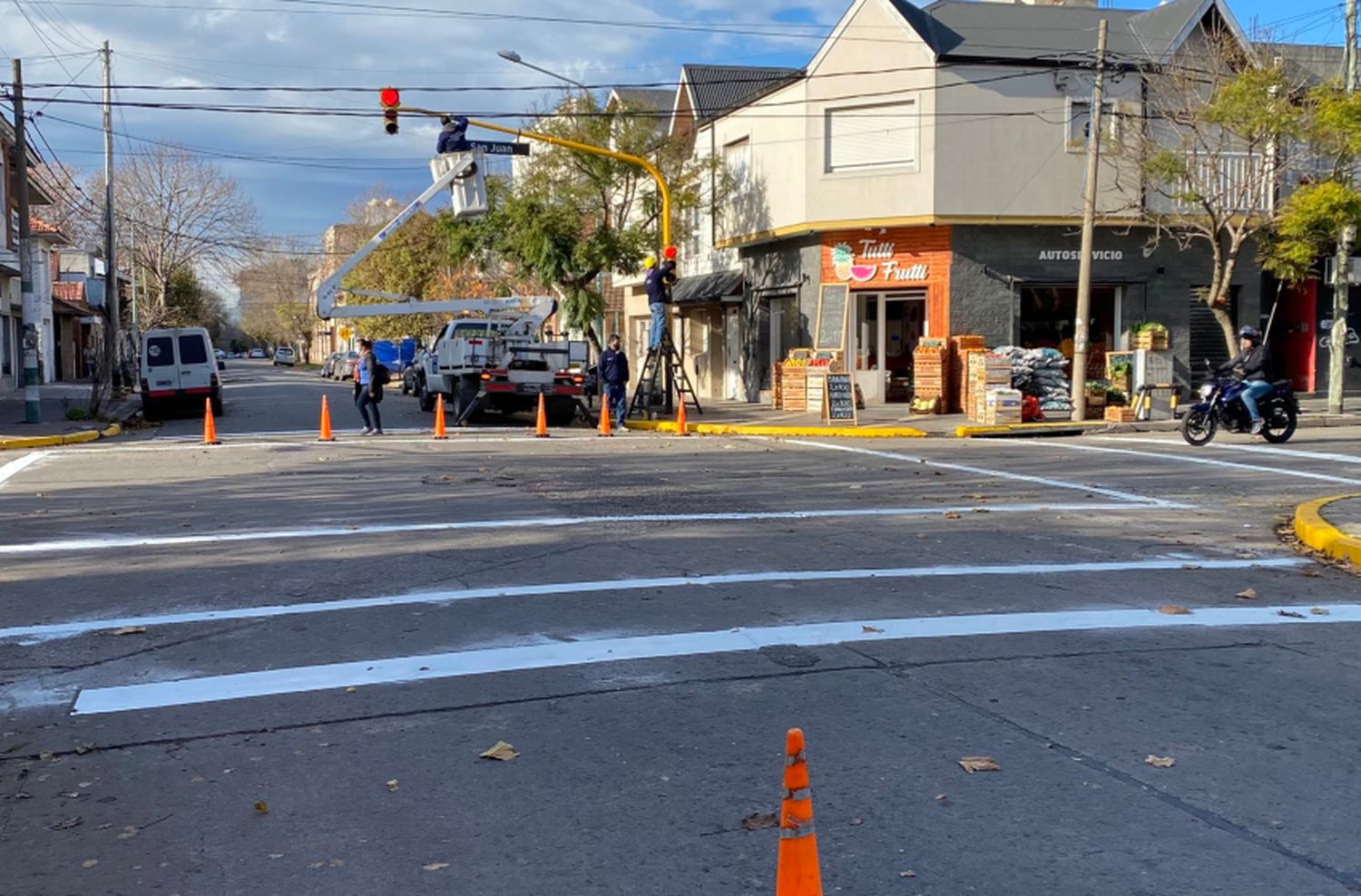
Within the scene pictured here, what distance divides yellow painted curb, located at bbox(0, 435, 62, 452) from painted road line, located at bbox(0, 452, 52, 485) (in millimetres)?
1414

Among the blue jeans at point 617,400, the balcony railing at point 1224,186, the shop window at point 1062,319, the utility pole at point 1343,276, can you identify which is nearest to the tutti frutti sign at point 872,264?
the shop window at point 1062,319

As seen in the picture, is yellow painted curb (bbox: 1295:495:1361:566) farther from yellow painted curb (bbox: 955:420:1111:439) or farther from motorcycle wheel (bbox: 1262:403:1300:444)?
yellow painted curb (bbox: 955:420:1111:439)

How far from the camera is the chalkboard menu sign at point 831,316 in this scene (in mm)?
27656

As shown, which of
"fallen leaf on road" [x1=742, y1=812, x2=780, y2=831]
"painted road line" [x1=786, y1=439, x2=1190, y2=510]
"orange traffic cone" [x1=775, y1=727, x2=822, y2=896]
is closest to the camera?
"orange traffic cone" [x1=775, y1=727, x2=822, y2=896]

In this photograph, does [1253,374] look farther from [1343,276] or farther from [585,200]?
[585,200]

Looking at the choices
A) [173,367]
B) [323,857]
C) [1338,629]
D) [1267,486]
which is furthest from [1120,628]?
[173,367]

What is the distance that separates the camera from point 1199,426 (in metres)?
19.1

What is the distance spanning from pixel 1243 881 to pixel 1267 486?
38.1 feet

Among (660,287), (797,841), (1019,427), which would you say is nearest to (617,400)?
(660,287)

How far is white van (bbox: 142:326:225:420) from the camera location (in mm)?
28891

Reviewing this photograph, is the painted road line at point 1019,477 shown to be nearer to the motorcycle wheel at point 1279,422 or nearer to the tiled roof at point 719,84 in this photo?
the motorcycle wheel at point 1279,422

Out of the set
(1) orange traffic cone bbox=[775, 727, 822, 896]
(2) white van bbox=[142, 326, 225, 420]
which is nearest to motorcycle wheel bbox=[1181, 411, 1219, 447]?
(1) orange traffic cone bbox=[775, 727, 822, 896]

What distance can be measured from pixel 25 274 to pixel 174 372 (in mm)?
4536

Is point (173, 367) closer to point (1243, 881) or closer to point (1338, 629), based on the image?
point (1338, 629)
